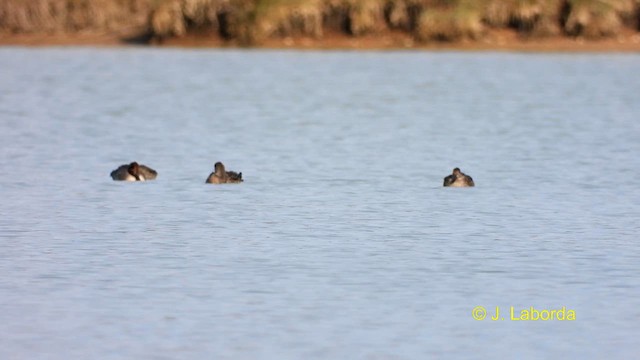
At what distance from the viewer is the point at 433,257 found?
14.1 m

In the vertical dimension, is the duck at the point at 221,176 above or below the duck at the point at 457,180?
above

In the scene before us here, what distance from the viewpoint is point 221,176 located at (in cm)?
1959

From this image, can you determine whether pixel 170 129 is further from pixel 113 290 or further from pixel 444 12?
pixel 444 12

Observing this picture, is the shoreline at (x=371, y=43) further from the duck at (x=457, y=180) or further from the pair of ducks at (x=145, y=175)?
the duck at (x=457, y=180)

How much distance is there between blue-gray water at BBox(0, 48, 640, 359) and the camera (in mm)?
11062

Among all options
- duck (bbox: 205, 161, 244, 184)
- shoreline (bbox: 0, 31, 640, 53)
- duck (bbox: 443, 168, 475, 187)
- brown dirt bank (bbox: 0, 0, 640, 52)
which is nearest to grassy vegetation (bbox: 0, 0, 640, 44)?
brown dirt bank (bbox: 0, 0, 640, 52)

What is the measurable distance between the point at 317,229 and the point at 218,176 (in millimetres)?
4026

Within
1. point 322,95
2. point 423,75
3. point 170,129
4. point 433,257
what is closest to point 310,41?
point 423,75

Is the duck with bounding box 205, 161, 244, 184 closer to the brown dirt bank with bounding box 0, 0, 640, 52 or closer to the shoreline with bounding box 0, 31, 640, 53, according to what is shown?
the brown dirt bank with bounding box 0, 0, 640, 52

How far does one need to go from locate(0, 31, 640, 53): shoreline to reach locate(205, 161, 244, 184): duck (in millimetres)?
28264

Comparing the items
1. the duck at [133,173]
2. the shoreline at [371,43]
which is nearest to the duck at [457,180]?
the duck at [133,173]

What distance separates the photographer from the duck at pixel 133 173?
19703mm

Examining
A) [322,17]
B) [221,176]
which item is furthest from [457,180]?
[322,17]

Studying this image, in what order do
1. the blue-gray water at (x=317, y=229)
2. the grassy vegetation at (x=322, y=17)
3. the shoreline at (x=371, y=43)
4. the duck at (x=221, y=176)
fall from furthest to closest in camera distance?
1. the shoreline at (x=371, y=43)
2. the grassy vegetation at (x=322, y=17)
3. the duck at (x=221, y=176)
4. the blue-gray water at (x=317, y=229)
